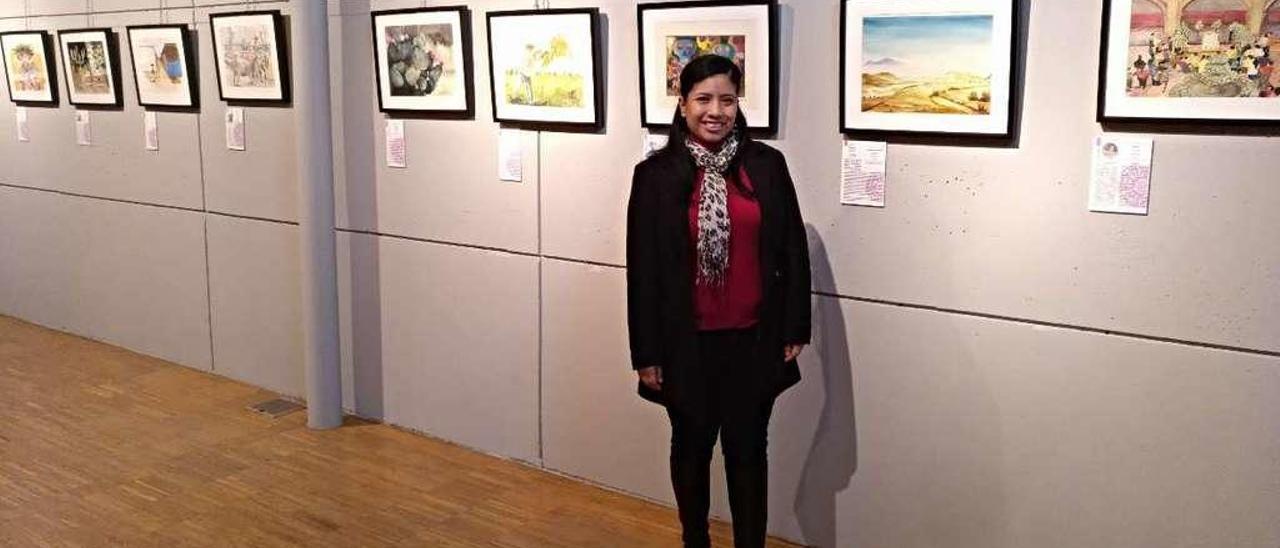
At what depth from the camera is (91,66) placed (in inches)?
242

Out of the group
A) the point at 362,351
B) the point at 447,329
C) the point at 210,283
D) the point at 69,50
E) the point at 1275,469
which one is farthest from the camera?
the point at 69,50

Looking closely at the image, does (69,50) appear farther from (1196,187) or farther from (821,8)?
(1196,187)

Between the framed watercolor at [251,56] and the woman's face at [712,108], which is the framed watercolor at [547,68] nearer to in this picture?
the woman's face at [712,108]

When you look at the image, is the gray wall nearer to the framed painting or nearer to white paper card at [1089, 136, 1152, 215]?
white paper card at [1089, 136, 1152, 215]

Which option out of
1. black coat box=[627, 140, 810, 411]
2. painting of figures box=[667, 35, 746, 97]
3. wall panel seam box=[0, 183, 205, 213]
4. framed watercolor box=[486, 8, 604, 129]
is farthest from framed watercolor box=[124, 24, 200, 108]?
black coat box=[627, 140, 810, 411]

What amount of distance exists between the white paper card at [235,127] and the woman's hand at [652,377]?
3.11 metres

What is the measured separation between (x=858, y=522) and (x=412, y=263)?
2.27m

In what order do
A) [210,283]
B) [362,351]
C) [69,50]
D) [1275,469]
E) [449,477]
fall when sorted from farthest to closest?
[69,50]
[210,283]
[362,351]
[449,477]
[1275,469]

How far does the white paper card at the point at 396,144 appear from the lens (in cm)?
470

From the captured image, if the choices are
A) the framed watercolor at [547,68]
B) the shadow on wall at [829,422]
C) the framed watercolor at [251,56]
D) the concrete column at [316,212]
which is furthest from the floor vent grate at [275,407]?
the shadow on wall at [829,422]

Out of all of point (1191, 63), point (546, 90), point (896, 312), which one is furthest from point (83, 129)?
point (1191, 63)

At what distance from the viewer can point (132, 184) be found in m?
6.16

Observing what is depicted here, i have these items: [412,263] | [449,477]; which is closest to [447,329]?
[412,263]

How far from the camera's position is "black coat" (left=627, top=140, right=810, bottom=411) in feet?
9.98
